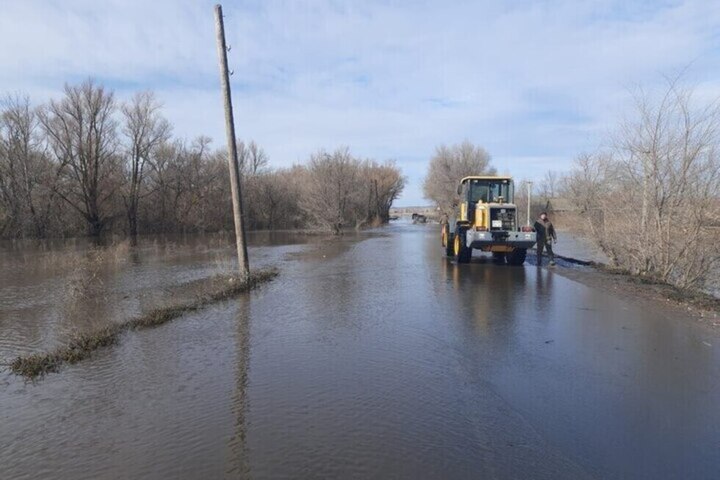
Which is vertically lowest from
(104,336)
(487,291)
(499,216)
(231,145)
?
(487,291)

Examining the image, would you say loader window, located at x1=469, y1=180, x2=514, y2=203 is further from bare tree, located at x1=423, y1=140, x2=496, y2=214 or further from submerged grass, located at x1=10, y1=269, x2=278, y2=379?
bare tree, located at x1=423, y1=140, x2=496, y2=214

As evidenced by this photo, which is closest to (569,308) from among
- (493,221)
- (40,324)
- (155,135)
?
(493,221)

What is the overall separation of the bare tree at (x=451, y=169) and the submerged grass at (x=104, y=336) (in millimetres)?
52579

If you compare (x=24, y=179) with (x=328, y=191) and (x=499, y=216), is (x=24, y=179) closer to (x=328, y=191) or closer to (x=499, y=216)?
(x=328, y=191)

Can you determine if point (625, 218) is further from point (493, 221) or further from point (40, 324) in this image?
point (40, 324)

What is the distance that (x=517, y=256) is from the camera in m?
17.8

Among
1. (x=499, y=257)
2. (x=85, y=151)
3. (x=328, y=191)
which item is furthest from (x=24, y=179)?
(x=499, y=257)

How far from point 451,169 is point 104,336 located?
61.8 m

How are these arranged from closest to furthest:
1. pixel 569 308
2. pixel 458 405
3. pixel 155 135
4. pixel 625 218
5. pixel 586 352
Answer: pixel 458 405
pixel 586 352
pixel 569 308
pixel 625 218
pixel 155 135

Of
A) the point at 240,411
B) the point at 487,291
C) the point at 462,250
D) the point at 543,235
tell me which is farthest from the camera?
the point at 462,250

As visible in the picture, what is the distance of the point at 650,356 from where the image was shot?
682 cm

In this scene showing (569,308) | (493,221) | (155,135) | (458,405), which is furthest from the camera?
(155,135)

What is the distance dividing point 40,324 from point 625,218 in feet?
49.1

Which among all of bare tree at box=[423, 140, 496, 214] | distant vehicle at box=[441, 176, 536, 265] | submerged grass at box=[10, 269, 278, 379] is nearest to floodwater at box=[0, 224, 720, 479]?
submerged grass at box=[10, 269, 278, 379]
